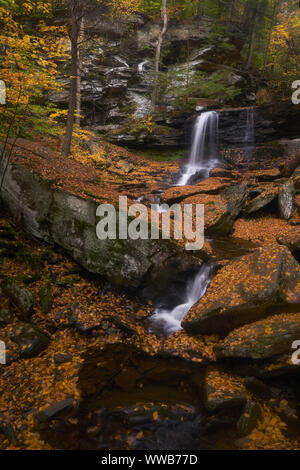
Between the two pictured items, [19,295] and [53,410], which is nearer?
[53,410]

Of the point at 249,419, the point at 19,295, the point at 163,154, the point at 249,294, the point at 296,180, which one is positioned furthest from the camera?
the point at 163,154

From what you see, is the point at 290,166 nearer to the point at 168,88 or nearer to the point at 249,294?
the point at 249,294

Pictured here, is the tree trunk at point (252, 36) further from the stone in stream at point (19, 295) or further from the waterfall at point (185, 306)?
the stone in stream at point (19, 295)

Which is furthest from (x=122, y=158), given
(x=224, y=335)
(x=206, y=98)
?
(x=224, y=335)

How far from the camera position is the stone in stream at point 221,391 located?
170 inches

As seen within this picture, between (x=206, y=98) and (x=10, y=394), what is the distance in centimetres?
2202

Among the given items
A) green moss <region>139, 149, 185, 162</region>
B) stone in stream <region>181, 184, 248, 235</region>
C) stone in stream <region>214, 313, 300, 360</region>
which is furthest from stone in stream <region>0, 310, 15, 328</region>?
green moss <region>139, 149, 185, 162</region>

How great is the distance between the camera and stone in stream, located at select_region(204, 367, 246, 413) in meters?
4.32

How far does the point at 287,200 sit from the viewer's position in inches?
408

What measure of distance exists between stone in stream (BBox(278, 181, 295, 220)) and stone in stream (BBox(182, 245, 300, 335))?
500cm

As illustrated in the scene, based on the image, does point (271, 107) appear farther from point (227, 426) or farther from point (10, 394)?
point (10, 394)

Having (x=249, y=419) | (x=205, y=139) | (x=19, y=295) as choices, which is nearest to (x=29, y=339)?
(x=19, y=295)

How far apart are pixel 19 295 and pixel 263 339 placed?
5.40m

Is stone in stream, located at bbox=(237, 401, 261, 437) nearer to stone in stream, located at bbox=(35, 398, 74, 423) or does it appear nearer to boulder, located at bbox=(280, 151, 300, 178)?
stone in stream, located at bbox=(35, 398, 74, 423)
